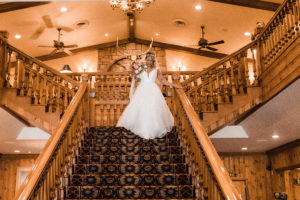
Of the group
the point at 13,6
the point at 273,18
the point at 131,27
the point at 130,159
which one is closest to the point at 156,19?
the point at 131,27

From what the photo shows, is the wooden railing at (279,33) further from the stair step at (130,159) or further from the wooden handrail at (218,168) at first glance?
the stair step at (130,159)

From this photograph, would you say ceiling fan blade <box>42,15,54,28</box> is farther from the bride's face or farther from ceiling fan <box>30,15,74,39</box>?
the bride's face

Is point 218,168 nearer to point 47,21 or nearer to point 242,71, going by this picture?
point 242,71

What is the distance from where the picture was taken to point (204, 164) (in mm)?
3848

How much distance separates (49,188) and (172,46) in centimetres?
1056

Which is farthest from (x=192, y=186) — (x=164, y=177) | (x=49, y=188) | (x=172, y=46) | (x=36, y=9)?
(x=172, y=46)

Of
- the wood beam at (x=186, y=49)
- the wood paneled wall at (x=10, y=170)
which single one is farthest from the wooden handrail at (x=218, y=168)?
the wood beam at (x=186, y=49)

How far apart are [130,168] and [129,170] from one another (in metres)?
0.03

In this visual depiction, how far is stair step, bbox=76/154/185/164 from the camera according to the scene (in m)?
5.15

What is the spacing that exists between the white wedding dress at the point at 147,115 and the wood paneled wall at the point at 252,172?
5.80m

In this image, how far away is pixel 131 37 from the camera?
45.3ft

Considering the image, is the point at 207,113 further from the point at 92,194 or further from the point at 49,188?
the point at 49,188

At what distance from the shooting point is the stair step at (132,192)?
14.0 feet

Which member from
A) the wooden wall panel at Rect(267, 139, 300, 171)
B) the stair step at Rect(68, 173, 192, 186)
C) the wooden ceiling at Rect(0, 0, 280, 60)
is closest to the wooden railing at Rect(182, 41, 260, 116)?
the stair step at Rect(68, 173, 192, 186)
